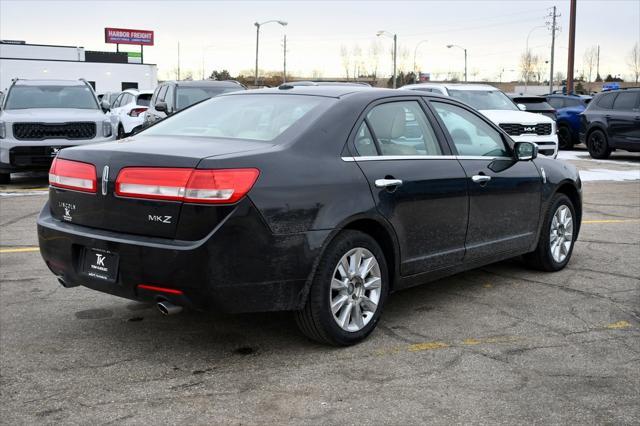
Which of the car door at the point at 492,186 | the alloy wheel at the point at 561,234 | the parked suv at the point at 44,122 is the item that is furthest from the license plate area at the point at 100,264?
the parked suv at the point at 44,122

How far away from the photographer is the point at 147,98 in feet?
72.1

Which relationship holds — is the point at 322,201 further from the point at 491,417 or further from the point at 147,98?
the point at 147,98

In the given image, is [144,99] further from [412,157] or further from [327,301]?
[327,301]

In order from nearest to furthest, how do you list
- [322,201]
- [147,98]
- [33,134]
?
[322,201] → [33,134] → [147,98]

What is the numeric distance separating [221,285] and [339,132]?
123 cm

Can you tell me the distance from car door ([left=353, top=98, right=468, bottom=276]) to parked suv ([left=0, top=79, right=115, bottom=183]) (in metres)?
9.36

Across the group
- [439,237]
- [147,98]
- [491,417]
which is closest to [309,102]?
[439,237]

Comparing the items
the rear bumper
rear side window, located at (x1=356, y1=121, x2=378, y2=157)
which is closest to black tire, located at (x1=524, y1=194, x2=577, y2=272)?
rear side window, located at (x1=356, y1=121, x2=378, y2=157)

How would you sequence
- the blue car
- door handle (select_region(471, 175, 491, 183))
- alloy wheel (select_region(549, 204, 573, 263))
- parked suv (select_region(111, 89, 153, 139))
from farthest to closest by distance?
the blue car → parked suv (select_region(111, 89, 153, 139)) → alloy wheel (select_region(549, 204, 573, 263)) → door handle (select_region(471, 175, 491, 183))

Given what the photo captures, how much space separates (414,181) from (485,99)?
12.5 meters

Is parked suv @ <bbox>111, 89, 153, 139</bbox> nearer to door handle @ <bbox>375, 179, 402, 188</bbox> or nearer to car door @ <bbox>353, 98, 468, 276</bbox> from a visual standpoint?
car door @ <bbox>353, 98, 468, 276</bbox>

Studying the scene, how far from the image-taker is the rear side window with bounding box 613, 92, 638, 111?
18592mm

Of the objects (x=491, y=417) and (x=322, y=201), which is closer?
(x=491, y=417)

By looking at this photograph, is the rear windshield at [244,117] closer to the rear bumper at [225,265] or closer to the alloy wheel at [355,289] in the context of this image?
the rear bumper at [225,265]
